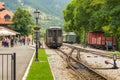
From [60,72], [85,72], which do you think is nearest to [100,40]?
[85,72]

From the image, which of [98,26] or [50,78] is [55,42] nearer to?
[98,26]

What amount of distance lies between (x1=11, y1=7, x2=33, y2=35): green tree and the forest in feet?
33.2

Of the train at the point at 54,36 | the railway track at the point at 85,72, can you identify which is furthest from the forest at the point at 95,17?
the railway track at the point at 85,72

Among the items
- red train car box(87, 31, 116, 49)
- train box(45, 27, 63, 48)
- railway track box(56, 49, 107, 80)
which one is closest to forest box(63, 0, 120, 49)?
red train car box(87, 31, 116, 49)

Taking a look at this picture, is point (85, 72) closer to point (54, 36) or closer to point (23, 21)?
point (54, 36)

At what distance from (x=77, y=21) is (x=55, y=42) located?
1166 inches

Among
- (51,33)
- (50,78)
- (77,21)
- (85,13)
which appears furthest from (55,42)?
(50,78)

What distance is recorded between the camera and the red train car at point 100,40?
61.2 metres

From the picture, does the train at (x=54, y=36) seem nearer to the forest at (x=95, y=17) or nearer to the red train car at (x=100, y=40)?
the forest at (x=95, y=17)

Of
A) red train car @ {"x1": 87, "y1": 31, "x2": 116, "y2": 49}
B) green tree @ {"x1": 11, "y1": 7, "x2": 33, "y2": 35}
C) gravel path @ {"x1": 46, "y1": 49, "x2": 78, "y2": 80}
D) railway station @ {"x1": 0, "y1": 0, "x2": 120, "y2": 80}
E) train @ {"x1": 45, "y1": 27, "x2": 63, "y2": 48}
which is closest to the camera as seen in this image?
gravel path @ {"x1": 46, "y1": 49, "x2": 78, "y2": 80}

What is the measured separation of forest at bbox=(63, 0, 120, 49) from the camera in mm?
38375

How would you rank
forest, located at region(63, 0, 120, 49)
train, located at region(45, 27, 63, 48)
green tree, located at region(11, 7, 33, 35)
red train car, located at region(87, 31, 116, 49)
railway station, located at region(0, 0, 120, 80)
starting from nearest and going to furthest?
railway station, located at region(0, 0, 120, 80) < forest, located at region(63, 0, 120, 49) < red train car, located at region(87, 31, 116, 49) < train, located at region(45, 27, 63, 48) < green tree, located at region(11, 7, 33, 35)

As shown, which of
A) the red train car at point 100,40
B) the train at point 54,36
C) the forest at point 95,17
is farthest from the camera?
the train at point 54,36

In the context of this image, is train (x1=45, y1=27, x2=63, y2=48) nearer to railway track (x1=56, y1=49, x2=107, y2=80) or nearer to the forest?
the forest
